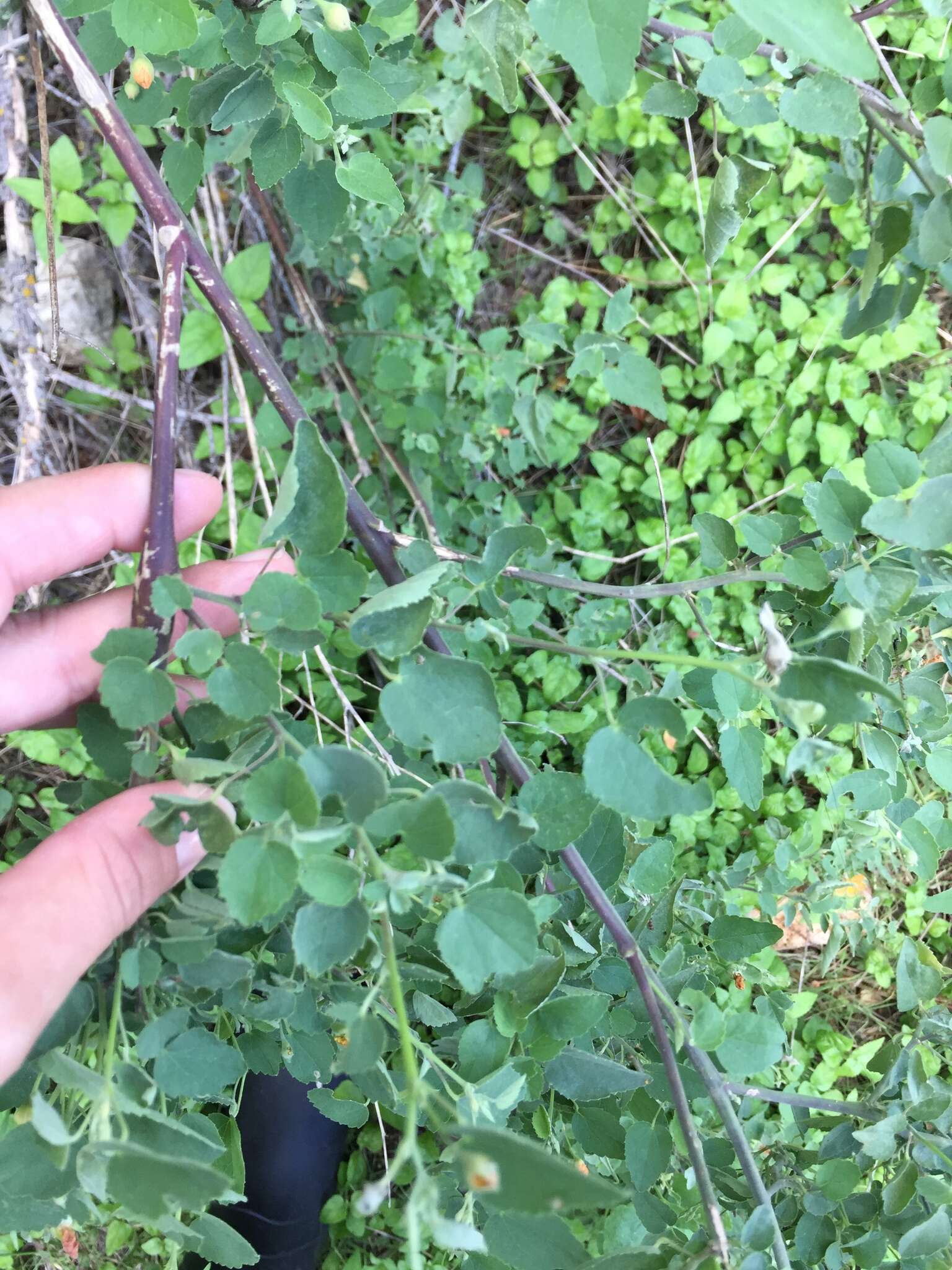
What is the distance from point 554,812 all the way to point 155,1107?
38 centimetres

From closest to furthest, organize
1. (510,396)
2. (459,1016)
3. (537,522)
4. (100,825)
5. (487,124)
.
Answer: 1. (100,825)
2. (459,1016)
3. (510,396)
4. (537,522)
5. (487,124)

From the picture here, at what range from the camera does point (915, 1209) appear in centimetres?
78

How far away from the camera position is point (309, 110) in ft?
2.21

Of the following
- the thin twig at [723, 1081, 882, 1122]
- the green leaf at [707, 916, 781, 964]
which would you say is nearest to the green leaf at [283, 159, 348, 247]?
the green leaf at [707, 916, 781, 964]

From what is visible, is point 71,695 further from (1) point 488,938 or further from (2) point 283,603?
(1) point 488,938

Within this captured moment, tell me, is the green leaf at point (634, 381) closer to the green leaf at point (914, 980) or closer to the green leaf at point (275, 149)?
the green leaf at point (275, 149)

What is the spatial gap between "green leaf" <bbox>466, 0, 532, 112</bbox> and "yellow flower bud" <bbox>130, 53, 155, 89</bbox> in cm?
37

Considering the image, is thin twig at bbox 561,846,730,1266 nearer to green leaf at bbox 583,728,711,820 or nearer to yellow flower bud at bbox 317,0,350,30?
green leaf at bbox 583,728,711,820

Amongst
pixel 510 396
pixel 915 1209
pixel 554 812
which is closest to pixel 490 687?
pixel 554 812

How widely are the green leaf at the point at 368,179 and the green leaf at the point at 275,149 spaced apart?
0.13 ft

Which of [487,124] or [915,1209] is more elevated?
[487,124]

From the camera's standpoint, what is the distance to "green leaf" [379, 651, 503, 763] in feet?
1.95

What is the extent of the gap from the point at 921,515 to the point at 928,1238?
1.90ft

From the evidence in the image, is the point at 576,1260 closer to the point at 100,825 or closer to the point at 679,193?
the point at 100,825
